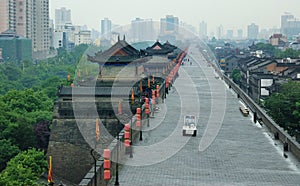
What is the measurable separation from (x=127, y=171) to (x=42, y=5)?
126489mm

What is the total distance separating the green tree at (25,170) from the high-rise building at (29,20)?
308ft

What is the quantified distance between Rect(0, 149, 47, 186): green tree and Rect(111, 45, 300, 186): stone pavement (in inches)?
208

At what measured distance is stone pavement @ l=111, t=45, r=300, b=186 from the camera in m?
12.1

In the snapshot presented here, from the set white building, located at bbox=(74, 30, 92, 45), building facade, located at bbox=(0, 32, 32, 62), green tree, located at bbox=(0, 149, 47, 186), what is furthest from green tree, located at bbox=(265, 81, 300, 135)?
white building, located at bbox=(74, 30, 92, 45)

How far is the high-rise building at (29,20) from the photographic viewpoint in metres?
115

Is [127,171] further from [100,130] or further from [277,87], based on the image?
[277,87]

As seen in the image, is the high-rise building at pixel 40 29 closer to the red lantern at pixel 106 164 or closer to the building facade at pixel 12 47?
the building facade at pixel 12 47

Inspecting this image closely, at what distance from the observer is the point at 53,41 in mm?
158375

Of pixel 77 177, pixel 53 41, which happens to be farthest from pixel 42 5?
pixel 77 177

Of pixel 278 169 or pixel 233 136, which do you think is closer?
pixel 278 169

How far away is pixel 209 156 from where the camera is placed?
578 inches

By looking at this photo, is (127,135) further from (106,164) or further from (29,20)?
(29,20)

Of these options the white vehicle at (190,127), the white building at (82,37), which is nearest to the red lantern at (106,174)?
the white vehicle at (190,127)

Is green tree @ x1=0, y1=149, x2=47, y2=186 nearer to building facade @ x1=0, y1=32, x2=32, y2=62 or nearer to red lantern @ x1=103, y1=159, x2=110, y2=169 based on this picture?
red lantern @ x1=103, y1=159, x2=110, y2=169
